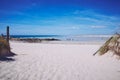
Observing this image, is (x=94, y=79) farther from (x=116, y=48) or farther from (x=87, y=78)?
(x=116, y=48)

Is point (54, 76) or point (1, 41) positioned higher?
point (1, 41)

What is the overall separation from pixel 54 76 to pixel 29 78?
1.02 meters

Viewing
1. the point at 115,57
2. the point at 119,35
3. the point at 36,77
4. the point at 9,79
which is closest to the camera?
the point at 9,79

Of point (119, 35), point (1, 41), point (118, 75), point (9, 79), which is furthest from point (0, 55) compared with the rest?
point (119, 35)

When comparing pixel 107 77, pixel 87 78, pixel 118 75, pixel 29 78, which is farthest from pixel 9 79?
pixel 118 75

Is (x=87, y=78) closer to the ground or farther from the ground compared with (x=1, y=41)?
closer to the ground

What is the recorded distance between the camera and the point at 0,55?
9.96 meters

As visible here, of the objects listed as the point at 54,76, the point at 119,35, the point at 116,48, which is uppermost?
the point at 119,35

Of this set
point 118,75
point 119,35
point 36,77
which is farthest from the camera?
point 119,35

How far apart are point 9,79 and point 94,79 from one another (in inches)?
128

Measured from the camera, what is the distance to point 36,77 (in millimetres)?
5449

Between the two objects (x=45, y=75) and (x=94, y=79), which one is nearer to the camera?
(x=94, y=79)

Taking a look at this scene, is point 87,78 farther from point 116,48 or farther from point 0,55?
point 0,55

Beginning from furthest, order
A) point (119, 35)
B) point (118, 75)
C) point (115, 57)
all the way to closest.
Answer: point (119, 35) < point (115, 57) < point (118, 75)
